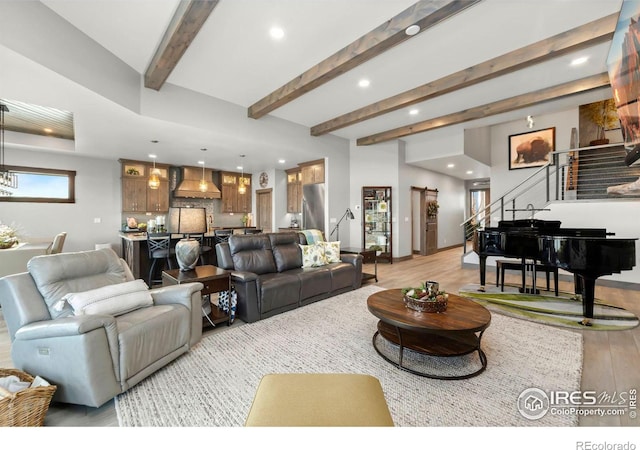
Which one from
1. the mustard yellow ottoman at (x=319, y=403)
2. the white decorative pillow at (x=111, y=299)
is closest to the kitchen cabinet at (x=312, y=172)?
the white decorative pillow at (x=111, y=299)

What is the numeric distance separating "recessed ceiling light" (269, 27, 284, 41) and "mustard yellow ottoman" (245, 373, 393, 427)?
319 cm

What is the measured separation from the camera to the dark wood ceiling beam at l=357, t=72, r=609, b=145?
391 cm

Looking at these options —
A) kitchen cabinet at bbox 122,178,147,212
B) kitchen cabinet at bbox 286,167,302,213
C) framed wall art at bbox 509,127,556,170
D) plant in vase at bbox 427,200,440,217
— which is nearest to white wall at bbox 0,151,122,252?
kitchen cabinet at bbox 122,178,147,212

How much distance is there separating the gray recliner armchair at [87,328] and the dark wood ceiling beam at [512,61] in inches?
161

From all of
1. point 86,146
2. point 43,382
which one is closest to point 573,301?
point 43,382

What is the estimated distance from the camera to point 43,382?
158cm

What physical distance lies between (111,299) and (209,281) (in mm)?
888

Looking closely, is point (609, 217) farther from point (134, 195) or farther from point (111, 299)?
point (134, 195)

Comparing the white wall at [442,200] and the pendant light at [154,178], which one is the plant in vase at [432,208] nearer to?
the white wall at [442,200]

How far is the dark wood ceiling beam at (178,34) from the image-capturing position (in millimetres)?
2357

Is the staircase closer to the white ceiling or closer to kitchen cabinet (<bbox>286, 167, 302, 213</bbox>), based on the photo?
the white ceiling

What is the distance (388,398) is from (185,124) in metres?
4.47
